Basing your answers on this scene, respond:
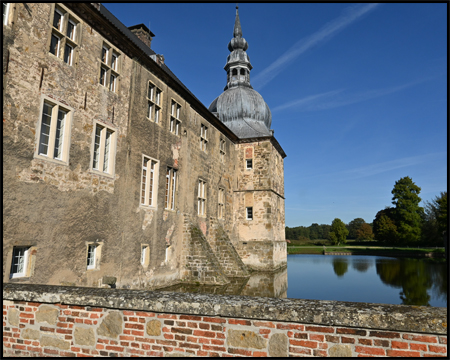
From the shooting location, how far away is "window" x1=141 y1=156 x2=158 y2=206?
39.6 ft

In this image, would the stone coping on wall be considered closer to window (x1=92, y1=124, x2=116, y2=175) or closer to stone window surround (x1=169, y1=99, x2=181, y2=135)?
window (x1=92, y1=124, x2=116, y2=175)

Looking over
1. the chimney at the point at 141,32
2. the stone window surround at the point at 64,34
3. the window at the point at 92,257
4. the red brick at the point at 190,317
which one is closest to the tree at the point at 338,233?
the chimney at the point at 141,32

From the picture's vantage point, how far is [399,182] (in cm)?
4969

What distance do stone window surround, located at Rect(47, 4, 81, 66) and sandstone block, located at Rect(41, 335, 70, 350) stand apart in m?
7.11

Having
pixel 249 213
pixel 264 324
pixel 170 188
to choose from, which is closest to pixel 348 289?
pixel 170 188

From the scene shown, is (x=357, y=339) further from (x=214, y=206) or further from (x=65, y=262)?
(x=214, y=206)

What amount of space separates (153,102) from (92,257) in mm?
6574

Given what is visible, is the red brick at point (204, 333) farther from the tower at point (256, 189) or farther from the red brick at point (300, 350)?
the tower at point (256, 189)

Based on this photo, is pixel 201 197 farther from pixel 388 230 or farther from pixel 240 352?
pixel 388 230

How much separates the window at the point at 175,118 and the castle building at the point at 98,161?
0.06 meters

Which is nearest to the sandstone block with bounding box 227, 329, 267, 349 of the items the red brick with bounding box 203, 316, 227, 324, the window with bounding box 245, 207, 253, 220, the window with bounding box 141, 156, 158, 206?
the red brick with bounding box 203, 316, 227, 324

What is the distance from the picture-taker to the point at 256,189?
2331 cm

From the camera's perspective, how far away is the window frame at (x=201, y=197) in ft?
56.3

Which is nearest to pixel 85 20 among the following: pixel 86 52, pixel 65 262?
pixel 86 52
